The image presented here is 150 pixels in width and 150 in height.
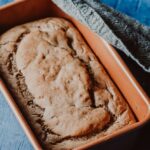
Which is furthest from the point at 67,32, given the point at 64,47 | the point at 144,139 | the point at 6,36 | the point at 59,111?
the point at 144,139

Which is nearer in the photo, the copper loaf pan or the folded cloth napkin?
the copper loaf pan

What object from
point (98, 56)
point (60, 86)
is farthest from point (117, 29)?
point (60, 86)

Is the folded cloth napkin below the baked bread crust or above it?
above

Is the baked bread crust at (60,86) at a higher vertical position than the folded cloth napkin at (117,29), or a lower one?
lower

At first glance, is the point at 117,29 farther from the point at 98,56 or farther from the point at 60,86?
the point at 60,86

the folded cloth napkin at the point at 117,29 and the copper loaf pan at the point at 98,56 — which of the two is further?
the folded cloth napkin at the point at 117,29
